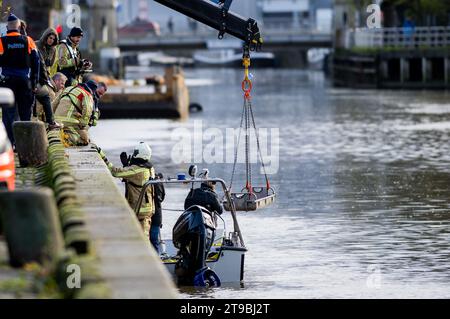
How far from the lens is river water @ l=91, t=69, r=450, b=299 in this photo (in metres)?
24.3

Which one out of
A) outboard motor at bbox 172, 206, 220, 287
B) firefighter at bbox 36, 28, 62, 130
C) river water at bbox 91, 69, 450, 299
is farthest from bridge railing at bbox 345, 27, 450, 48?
outboard motor at bbox 172, 206, 220, 287

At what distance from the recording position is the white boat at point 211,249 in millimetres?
22375

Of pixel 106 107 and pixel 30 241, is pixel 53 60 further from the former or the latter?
pixel 106 107

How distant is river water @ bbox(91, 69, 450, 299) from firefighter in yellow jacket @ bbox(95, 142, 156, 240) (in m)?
1.73

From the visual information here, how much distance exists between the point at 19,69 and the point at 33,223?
10.6m

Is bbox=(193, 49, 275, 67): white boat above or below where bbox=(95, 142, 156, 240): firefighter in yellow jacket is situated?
below

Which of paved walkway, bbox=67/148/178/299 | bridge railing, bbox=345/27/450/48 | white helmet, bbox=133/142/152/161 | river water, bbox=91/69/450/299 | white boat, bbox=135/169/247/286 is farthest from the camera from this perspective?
bridge railing, bbox=345/27/450/48

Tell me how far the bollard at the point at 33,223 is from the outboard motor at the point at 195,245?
804cm

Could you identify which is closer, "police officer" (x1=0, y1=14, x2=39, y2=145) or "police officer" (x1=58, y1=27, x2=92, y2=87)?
"police officer" (x1=0, y1=14, x2=39, y2=145)

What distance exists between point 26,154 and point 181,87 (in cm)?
4840

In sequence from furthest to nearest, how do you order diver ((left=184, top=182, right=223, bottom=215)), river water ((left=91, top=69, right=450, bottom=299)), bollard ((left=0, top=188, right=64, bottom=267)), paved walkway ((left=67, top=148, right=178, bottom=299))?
river water ((left=91, top=69, right=450, bottom=299)), diver ((left=184, top=182, right=223, bottom=215)), bollard ((left=0, top=188, right=64, bottom=267)), paved walkway ((left=67, top=148, right=178, bottom=299))

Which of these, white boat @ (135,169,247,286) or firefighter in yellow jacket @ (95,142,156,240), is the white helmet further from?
white boat @ (135,169,247,286)

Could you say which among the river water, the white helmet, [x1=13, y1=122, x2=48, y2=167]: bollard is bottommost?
the river water

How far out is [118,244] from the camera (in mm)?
14859
